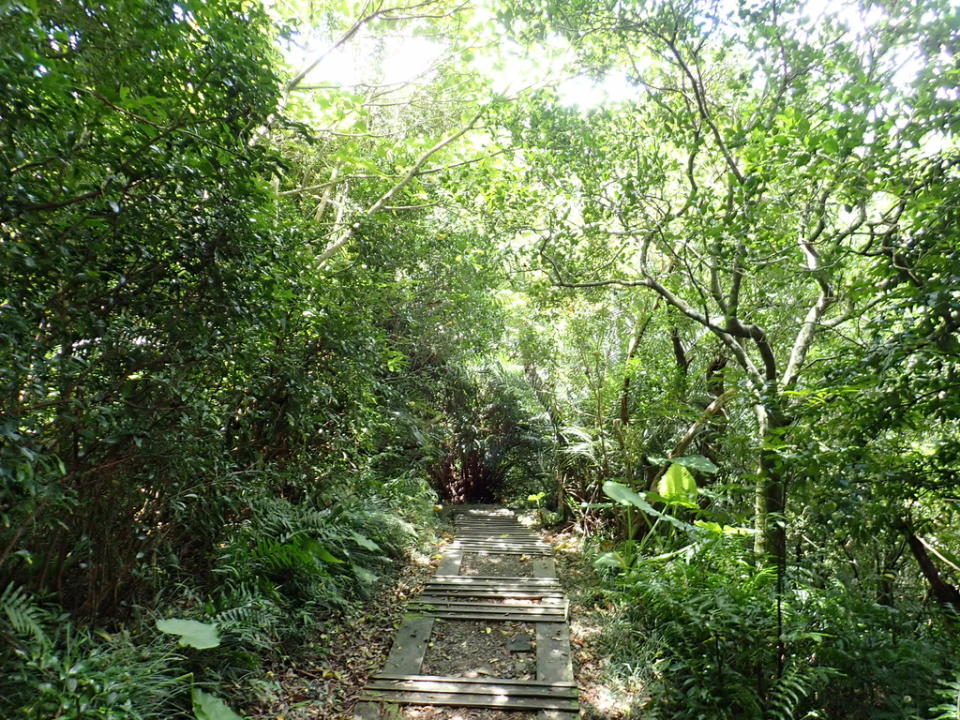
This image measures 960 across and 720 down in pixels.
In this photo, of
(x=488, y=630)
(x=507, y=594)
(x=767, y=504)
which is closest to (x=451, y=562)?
(x=507, y=594)

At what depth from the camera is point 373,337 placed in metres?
4.57

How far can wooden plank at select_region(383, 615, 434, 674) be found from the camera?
12.2 ft

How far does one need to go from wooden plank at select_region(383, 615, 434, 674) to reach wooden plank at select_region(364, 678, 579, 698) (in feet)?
0.62

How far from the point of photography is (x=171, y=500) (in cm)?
288

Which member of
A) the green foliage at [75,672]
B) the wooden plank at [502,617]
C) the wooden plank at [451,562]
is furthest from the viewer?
the wooden plank at [451,562]

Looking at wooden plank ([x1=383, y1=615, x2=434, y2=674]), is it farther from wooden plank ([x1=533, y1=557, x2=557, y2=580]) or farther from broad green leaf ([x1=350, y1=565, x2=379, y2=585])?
wooden plank ([x1=533, y1=557, x2=557, y2=580])

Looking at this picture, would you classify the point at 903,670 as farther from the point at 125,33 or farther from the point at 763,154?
the point at 125,33

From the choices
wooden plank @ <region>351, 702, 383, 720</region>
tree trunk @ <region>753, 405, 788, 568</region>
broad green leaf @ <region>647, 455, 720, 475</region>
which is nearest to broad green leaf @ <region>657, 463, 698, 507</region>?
broad green leaf @ <region>647, 455, 720, 475</region>

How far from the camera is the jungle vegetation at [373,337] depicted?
222cm

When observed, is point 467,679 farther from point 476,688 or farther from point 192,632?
point 192,632

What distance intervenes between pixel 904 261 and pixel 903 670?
2.06m

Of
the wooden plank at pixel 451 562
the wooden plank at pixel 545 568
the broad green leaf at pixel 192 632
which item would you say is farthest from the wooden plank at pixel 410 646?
the wooden plank at pixel 545 568

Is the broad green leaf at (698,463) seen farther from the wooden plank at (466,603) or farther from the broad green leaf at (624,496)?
the wooden plank at (466,603)

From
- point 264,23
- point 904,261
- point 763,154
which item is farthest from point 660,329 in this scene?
point 264,23
